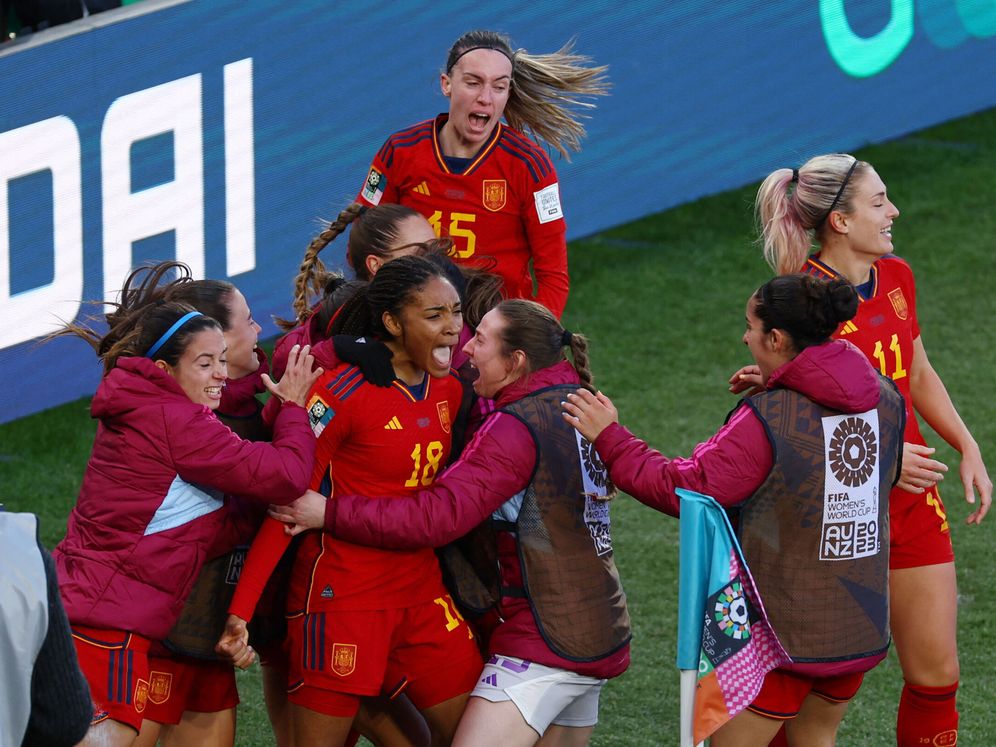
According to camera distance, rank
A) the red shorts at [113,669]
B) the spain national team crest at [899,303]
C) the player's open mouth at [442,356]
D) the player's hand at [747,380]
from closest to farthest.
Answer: the red shorts at [113,669]
the player's open mouth at [442,356]
the player's hand at [747,380]
the spain national team crest at [899,303]

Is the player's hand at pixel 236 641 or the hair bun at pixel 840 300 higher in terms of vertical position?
the hair bun at pixel 840 300

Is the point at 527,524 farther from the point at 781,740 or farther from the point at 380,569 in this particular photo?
the point at 781,740

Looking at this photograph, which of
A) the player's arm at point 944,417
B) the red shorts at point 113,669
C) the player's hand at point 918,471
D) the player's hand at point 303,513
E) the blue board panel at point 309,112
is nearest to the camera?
the red shorts at point 113,669

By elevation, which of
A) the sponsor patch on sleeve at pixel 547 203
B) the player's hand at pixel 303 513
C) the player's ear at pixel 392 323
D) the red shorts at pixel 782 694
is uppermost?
the player's ear at pixel 392 323

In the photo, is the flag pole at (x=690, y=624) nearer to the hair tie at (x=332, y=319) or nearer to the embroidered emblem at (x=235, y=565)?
the hair tie at (x=332, y=319)

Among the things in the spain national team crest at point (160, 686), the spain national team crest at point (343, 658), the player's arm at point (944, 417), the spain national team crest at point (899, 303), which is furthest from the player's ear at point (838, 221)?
the spain national team crest at point (160, 686)

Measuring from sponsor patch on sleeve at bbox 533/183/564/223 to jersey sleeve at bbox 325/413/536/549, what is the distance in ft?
5.11

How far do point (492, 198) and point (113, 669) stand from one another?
2.07 metres

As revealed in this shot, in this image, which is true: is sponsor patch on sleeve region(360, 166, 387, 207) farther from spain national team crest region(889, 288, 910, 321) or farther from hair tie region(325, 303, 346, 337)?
spain national team crest region(889, 288, 910, 321)

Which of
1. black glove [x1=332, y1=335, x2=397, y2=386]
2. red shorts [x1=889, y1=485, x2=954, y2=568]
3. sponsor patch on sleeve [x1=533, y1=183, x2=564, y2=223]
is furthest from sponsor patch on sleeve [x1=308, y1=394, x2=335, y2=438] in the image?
sponsor patch on sleeve [x1=533, y1=183, x2=564, y2=223]

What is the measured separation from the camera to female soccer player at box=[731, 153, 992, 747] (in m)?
4.15

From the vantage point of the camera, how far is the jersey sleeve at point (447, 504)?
3.54 m

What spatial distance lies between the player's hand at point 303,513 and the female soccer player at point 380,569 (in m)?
0.05

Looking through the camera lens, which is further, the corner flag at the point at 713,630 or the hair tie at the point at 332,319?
the hair tie at the point at 332,319
